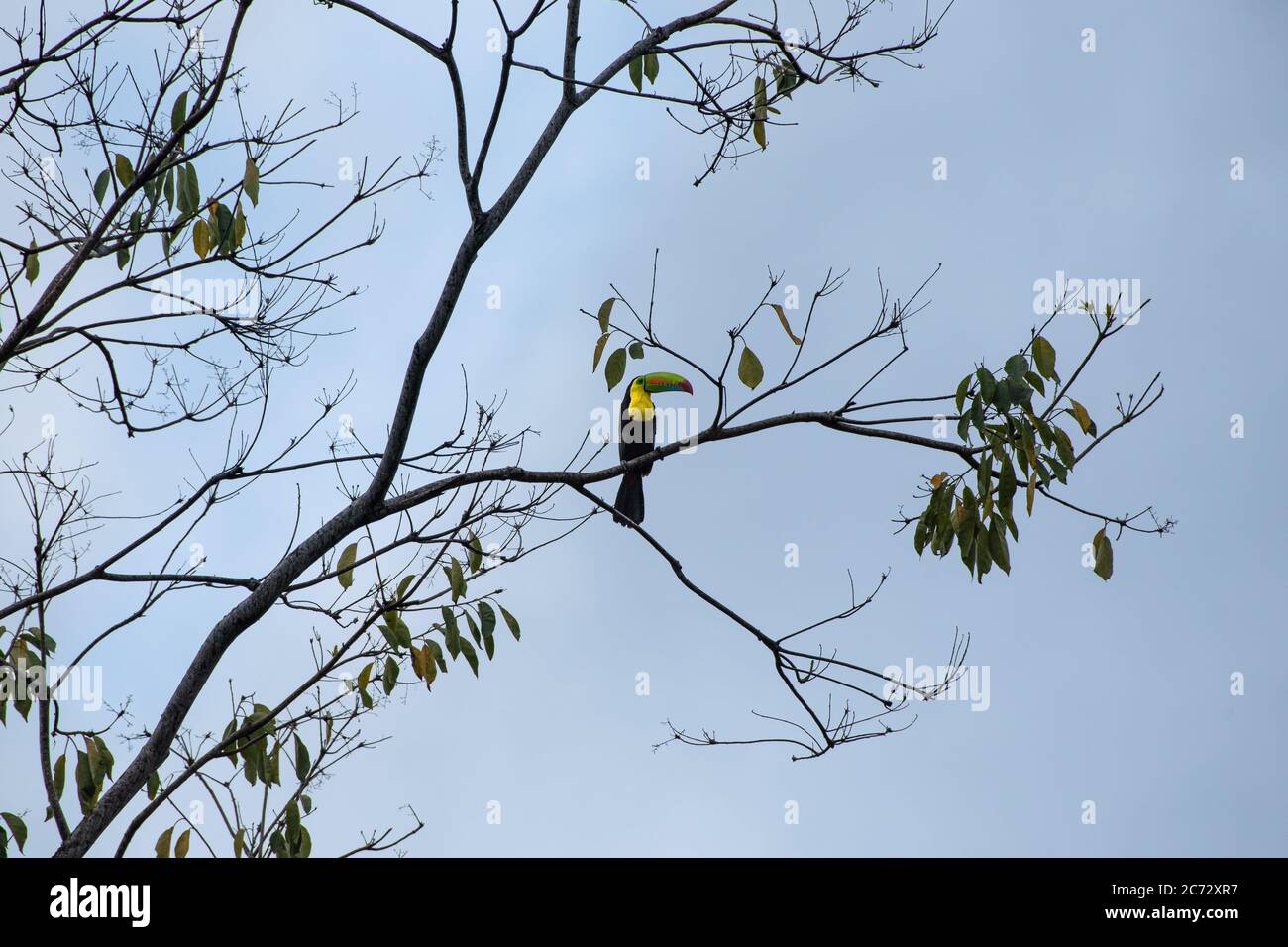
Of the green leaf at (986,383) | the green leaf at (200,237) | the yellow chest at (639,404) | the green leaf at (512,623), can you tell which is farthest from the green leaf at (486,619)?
the yellow chest at (639,404)

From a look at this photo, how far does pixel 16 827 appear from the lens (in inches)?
194

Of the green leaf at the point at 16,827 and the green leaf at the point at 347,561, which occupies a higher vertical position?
the green leaf at the point at 347,561

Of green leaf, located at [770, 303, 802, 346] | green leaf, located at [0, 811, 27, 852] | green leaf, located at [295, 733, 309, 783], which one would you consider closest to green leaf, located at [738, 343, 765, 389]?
green leaf, located at [770, 303, 802, 346]

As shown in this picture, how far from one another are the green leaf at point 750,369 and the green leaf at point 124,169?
2604mm

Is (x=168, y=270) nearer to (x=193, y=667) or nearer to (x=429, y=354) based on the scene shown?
(x=429, y=354)

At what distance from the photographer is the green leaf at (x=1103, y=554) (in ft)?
14.4

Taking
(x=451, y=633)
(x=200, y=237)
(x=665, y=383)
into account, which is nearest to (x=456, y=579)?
(x=451, y=633)

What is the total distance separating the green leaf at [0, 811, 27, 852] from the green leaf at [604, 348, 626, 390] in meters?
3.18

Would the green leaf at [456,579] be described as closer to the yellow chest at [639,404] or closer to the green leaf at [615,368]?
the green leaf at [615,368]

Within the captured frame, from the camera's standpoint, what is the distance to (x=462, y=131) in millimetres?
4492

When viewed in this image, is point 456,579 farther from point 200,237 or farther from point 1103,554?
point 1103,554

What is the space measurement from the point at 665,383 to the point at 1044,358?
633 cm
